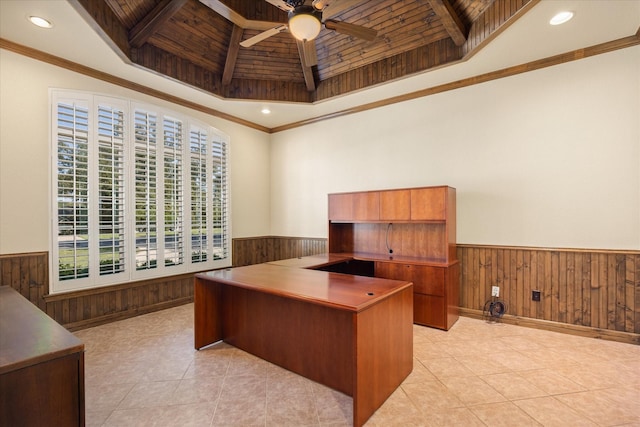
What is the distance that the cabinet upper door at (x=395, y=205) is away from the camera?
12.9 ft

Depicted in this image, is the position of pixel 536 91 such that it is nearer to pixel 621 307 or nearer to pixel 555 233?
pixel 555 233

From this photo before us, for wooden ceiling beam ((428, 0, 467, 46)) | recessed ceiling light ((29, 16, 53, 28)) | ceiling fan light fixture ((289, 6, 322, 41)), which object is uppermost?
A: wooden ceiling beam ((428, 0, 467, 46))

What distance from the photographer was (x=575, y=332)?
3.28 meters

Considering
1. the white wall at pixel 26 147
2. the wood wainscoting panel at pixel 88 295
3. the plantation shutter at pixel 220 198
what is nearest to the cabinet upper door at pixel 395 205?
the plantation shutter at pixel 220 198

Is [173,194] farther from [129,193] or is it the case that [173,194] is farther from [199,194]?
[129,193]

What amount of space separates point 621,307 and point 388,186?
3.00 meters

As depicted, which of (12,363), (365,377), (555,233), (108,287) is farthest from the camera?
(108,287)

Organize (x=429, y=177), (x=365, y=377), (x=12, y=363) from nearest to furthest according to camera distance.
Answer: (x=12, y=363), (x=365, y=377), (x=429, y=177)

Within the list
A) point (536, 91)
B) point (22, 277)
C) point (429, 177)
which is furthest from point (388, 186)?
point (22, 277)

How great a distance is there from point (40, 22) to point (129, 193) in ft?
6.35

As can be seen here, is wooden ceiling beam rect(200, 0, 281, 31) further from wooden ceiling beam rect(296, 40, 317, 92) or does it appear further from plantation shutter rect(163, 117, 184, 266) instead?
plantation shutter rect(163, 117, 184, 266)

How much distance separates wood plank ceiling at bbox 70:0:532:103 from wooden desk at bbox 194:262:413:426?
2329 mm

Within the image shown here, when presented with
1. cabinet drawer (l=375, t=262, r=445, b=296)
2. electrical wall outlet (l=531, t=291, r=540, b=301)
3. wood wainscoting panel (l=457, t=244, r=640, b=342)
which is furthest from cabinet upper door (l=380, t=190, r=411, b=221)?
electrical wall outlet (l=531, t=291, r=540, b=301)

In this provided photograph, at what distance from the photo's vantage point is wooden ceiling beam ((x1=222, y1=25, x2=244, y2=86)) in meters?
3.89
